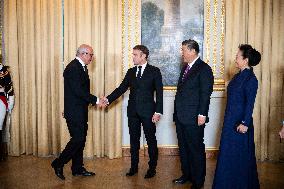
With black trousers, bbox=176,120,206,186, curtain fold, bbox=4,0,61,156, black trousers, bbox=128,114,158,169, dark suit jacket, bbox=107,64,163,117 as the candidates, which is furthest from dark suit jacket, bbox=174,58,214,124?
curtain fold, bbox=4,0,61,156

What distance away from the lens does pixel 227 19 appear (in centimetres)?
540

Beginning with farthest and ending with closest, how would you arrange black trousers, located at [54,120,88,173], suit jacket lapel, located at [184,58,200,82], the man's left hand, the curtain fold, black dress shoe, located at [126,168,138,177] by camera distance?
the curtain fold < black dress shoe, located at [126,168,138,177] < black trousers, located at [54,120,88,173] < suit jacket lapel, located at [184,58,200,82] < the man's left hand

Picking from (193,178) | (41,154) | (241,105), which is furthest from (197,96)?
(41,154)

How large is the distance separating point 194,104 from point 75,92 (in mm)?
1390

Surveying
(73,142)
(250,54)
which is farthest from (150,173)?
(250,54)

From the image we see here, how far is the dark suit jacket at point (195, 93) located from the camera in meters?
3.95

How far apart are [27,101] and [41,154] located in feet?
2.72

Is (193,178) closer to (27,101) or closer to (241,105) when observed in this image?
(241,105)

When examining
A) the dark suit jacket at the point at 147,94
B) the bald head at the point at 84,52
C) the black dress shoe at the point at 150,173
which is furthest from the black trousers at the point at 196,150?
the bald head at the point at 84,52

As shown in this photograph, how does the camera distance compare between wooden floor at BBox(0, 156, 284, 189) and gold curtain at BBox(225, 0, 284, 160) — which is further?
gold curtain at BBox(225, 0, 284, 160)

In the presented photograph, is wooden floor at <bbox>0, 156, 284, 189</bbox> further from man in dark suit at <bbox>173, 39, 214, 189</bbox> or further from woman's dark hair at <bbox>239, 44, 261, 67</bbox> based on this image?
woman's dark hair at <bbox>239, 44, 261, 67</bbox>

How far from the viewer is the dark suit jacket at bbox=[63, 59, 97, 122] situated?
14.1 ft

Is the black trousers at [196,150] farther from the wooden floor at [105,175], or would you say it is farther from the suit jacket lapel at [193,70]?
the suit jacket lapel at [193,70]

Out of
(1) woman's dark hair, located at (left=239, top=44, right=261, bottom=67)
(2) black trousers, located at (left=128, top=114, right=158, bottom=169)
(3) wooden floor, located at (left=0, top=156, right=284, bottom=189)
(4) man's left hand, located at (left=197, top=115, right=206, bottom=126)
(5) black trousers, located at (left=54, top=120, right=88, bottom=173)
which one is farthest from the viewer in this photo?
(2) black trousers, located at (left=128, top=114, right=158, bottom=169)
